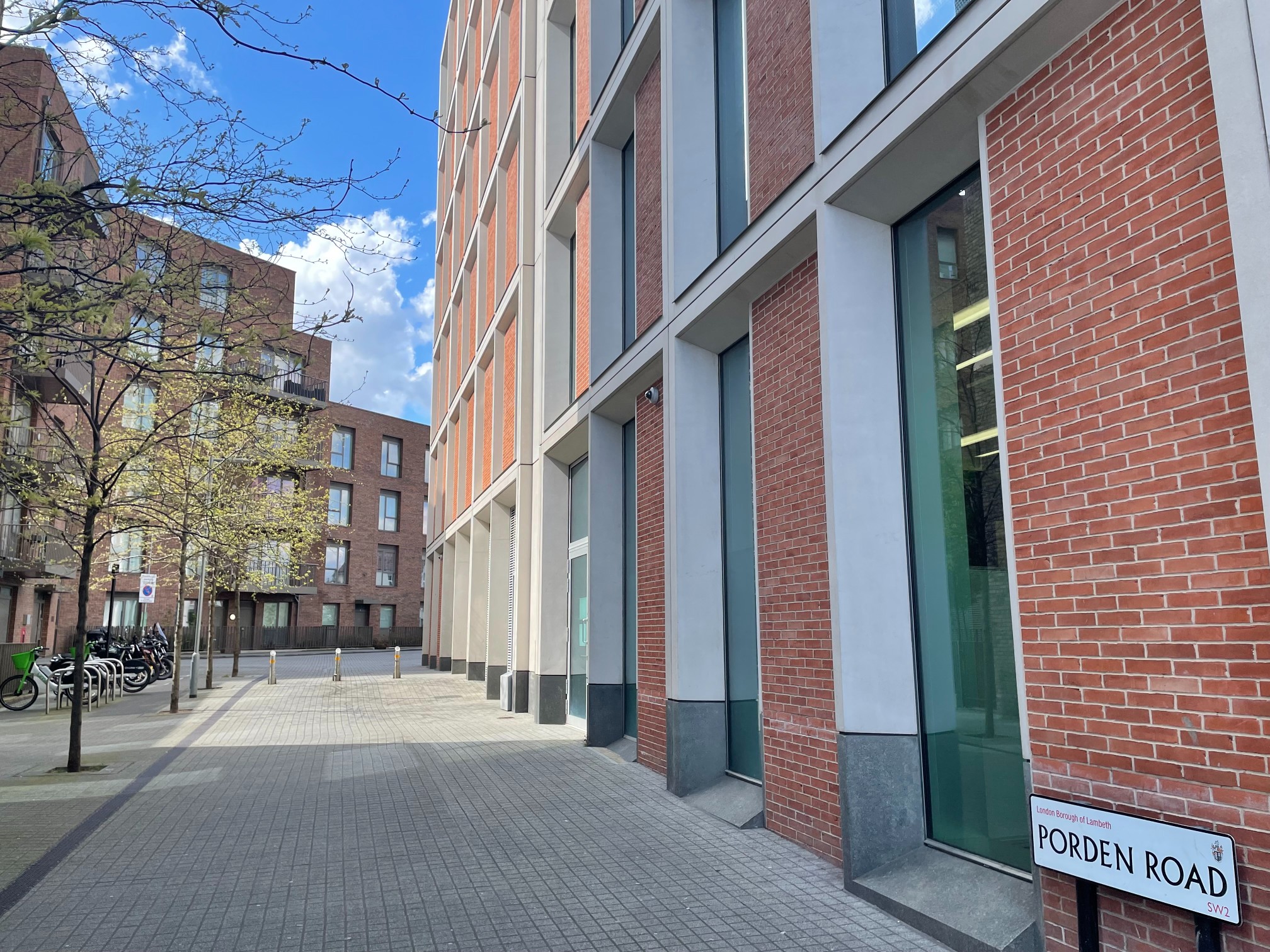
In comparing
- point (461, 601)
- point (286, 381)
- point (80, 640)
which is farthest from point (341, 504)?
point (80, 640)

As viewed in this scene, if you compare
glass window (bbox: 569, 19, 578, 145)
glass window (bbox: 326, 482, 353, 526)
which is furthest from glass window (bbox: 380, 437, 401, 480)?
glass window (bbox: 569, 19, 578, 145)

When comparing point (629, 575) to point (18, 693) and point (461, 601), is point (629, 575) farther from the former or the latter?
point (461, 601)

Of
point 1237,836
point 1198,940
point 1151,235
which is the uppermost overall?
point 1151,235

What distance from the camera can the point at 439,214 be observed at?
3438 cm

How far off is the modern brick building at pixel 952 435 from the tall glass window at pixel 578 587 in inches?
80.3

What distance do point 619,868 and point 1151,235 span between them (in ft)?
15.6

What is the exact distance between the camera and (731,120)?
9.16 metres

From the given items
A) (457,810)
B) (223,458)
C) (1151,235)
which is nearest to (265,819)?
(457,810)

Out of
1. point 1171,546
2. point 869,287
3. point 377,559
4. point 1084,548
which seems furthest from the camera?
point 377,559

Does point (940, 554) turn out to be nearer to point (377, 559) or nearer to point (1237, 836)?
point (1237, 836)

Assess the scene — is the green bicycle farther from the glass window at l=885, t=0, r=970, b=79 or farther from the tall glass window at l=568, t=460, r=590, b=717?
the glass window at l=885, t=0, r=970, b=79

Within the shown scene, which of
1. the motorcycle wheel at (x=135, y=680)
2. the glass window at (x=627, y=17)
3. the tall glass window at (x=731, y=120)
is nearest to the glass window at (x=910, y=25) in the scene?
the tall glass window at (x=731, y=120)

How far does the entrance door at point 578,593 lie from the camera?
45.9 ft

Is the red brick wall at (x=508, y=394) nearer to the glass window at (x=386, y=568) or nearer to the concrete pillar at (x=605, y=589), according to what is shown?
the concrete pillar at (x=605, y=589)
